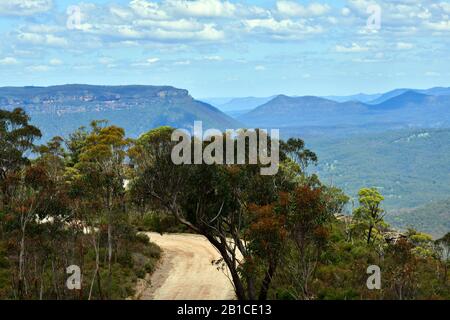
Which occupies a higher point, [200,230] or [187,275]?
[200,230]

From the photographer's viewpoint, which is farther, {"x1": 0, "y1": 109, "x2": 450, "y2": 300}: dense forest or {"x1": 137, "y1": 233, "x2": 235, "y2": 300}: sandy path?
{"x1": 137, "y1": 233, "x2": 235, "y2": 300}: sandy path

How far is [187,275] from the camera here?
4434 cm

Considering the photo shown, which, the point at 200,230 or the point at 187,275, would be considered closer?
the point at 200,230

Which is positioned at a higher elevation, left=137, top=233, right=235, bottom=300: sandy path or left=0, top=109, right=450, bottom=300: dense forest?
left=0, top=109, right=450, bottom=300: dense forest

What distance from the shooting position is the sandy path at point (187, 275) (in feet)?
128

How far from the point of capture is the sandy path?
38.9 meters

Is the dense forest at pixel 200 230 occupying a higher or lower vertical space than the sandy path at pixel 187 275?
higher

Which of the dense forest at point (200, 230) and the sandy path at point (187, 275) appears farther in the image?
the sandy path at point (187, 275)
